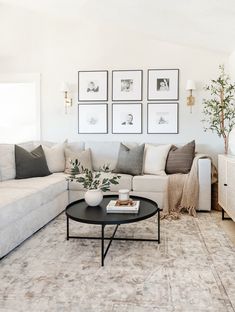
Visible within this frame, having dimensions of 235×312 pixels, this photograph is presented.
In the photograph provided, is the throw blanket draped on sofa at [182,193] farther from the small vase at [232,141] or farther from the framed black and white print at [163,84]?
the framed black and white print at [163,84]

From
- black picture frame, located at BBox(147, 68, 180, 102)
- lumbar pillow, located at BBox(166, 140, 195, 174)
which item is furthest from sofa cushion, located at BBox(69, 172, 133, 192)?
black picture frame, located at BBox(147, 68, 180, 102)

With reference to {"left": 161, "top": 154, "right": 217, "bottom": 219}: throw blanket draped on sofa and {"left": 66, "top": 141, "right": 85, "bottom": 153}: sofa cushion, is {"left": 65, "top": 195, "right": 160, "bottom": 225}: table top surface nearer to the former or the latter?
{"left": 161, "top": 154, "right": 217, "bottom": 219}: throw blanket draped on sofa

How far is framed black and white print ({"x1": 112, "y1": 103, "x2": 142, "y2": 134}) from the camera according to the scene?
487cm

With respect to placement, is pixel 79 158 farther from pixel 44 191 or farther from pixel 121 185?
pixel 44 191

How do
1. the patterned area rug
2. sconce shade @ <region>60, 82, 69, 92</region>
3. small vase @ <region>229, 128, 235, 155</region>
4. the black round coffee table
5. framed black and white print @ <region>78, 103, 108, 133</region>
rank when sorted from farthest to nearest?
1. framed black and white print @ <region>78, 103, 108, 133</region>
2. sconce shade @ <region>60, 82, 69, 92</region>
3. small vase @ <region>229, 128, 235, 155</region>
4. the black round coffee table
5. the patterned area rug

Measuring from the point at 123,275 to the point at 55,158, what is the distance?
258 centimetres

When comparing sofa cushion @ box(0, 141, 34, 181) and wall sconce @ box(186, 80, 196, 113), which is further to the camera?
wall sconce @ box(186, 80, 196, 113)

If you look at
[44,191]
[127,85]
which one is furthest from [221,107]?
[44,191]

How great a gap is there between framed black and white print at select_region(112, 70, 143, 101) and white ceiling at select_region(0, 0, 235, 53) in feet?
2.18

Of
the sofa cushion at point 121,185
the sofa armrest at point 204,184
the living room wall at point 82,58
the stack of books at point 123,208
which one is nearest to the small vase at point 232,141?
the sofa armrest at point 204,184

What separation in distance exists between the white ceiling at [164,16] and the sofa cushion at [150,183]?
1.97 metres

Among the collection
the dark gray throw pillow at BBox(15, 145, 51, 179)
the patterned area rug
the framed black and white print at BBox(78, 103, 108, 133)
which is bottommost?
the patterned area rug

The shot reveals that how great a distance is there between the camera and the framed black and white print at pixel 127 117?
16.0ft

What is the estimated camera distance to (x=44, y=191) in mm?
3242
